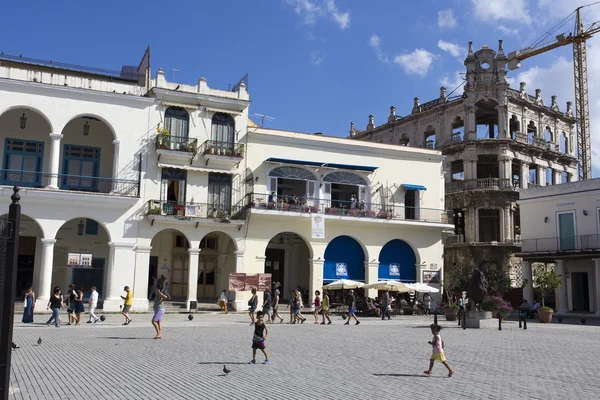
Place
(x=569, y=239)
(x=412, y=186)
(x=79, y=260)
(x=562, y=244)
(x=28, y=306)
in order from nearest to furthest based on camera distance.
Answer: (x=28, y=306) < (x=79, y=260) < (x=569, y=239) < (x=562, y=244) < (x=412, y=186)

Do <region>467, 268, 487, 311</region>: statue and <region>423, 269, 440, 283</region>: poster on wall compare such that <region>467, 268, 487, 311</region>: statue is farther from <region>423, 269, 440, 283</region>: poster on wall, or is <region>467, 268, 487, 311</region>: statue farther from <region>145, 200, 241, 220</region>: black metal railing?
<region>145, 200, 241, 220</region>: black metal railing

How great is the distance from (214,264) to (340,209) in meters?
8.65

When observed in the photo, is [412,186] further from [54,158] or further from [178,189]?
[54,158]

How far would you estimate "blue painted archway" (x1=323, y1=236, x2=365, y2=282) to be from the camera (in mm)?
36719

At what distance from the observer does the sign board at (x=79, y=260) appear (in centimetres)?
3067

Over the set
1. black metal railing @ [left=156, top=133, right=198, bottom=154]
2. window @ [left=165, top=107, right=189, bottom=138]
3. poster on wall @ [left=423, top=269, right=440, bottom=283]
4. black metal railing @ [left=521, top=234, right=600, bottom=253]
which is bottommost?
poster on wall @ [left=423, top=269, right=440, bottom=283]

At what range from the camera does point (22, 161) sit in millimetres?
31469

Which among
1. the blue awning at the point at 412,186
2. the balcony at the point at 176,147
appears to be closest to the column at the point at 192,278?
the balcony at the point at 176,147

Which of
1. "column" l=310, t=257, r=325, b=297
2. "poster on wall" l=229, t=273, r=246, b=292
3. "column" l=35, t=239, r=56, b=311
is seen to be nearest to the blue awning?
"column" l=310, t=257, r=325, b=297

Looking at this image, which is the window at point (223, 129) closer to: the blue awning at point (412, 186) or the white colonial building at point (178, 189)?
the white colonial building at point (178, 189)

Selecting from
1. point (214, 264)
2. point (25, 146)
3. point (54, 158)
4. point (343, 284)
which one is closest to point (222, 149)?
point (214, 264)

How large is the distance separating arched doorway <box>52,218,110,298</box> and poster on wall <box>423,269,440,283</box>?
19481 mm

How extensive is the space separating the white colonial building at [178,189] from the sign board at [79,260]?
3.33 feet

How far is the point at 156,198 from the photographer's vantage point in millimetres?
32531
